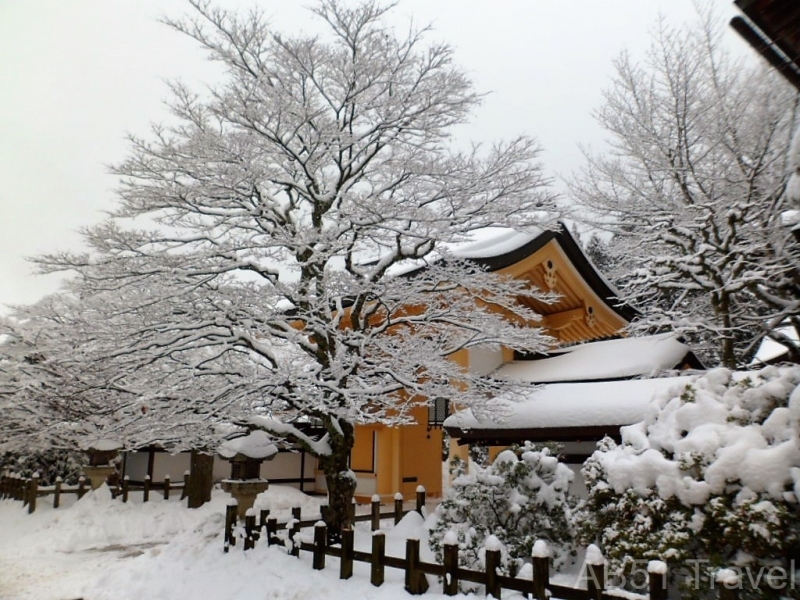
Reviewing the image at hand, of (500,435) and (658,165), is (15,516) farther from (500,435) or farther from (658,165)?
(658,165)

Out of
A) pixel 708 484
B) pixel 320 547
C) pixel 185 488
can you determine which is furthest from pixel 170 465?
pixel 708 484

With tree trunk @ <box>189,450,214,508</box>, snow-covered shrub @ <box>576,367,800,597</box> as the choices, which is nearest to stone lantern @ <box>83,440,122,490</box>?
tree trunk @ <box>189,450,214,508</box>

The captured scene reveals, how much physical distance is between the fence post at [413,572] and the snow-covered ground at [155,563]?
0.45ft

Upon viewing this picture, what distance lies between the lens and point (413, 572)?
705 centimetres

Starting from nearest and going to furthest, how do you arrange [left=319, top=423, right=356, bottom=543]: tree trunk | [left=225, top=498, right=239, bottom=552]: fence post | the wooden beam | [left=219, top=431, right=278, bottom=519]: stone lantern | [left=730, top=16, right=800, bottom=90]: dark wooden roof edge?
[left=730, top=16, right=800, bottom=90]: dark wooden roof edge, [left=319, top=423, right=356, bottom=543]: tree trunk, [left=225, top=498, right=239, bottom=552]: fence post, [left=219, top=431, right=278, bottom=519]: stone lantern, the wooden beam

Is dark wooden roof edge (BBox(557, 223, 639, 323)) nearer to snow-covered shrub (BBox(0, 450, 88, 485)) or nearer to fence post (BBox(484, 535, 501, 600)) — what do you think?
fence post (BBox(484, 535, 501, 600))

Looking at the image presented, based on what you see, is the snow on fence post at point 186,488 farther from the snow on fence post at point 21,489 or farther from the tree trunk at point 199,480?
the snow on fence post at point 21,489

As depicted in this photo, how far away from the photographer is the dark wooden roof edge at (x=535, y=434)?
871 cm

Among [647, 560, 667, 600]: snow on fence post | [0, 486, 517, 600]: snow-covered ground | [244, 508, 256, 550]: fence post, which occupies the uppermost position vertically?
[647, 560, 667, 600]: snow on fence post

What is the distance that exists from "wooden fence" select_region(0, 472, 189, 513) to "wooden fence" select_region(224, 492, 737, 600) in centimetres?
750

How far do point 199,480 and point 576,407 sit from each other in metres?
11.5

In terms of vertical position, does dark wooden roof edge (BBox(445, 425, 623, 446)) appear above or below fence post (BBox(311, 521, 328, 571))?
above

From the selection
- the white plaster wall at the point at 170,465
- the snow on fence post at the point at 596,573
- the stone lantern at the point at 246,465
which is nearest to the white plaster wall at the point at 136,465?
the white plaster wall at the point at 170,465

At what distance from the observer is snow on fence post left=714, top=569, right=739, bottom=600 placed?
4.60 meters
